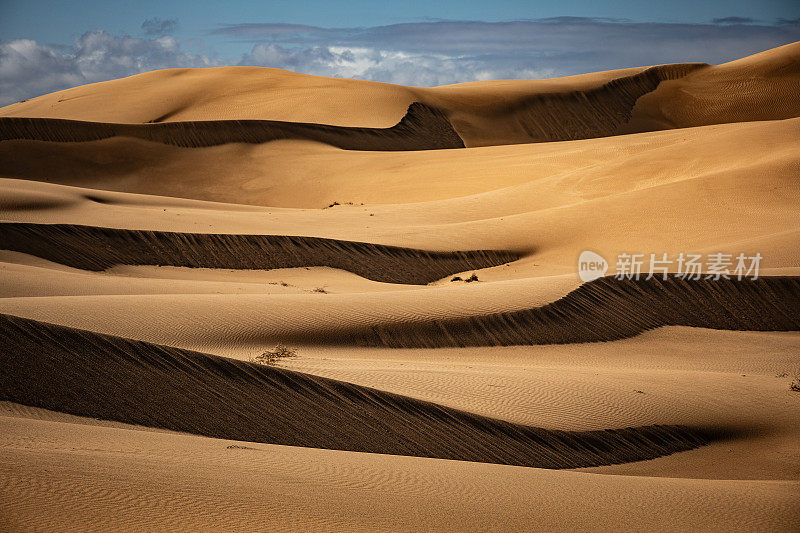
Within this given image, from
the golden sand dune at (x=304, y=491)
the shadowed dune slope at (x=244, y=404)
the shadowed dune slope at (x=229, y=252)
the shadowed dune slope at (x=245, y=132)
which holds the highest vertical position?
the shadowed dune slope at (x=245, y=132)

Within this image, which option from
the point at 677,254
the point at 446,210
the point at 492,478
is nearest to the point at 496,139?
the point at 446,210

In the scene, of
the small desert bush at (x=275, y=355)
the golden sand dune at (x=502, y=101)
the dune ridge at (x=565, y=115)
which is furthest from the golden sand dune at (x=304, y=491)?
the dune ridge at (x=565, y=115)

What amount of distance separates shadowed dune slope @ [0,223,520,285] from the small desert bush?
790 cm

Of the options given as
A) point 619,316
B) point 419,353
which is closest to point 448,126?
point 619,316

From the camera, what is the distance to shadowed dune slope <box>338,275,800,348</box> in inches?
548

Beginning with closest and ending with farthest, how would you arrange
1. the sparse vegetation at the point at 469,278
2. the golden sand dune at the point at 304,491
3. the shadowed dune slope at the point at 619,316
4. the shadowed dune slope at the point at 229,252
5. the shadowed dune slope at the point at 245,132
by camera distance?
1. the golden sand dune at the point at 304,491
2. the shadowed dune slope at the point at 619,316
3. the shadowed dune slope at the point at 229,252
4. the sparse vegetation at the point at 469,278
5. the shadowed dune slope at the point at 245,132

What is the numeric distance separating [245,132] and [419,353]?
104 feet

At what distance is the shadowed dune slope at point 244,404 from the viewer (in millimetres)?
7844

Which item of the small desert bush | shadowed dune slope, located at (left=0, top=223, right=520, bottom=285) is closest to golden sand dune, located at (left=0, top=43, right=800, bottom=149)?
shadowed dune slope, located at (left=0, top=223, right=520, bottom=285)

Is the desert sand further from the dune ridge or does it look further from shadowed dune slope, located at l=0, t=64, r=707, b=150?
the dune ridge

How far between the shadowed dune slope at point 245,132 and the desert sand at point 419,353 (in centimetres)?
416

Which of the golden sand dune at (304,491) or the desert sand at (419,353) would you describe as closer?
the golden sand dune at (304,491)

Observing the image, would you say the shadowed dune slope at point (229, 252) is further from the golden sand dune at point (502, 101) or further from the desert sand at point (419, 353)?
the golden sand dune at point (502, 101)

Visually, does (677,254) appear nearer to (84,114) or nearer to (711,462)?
(711,462)
